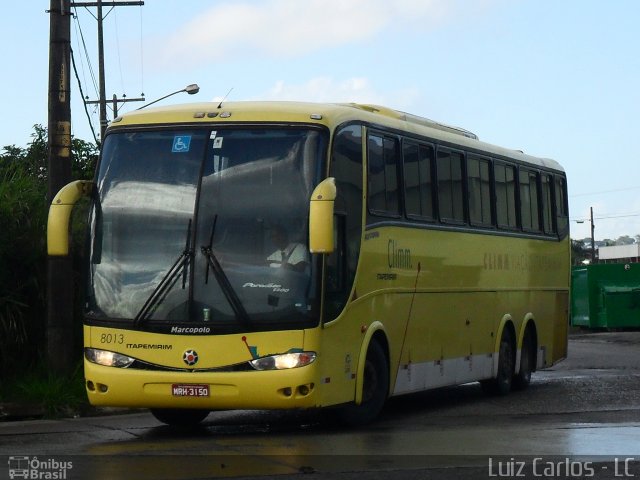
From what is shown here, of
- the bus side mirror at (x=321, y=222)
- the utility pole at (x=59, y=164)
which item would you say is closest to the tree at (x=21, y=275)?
the utility pole at (x=59, y=164)

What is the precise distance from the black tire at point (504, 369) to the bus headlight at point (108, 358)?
7481 millimetres

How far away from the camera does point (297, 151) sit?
44.8 ft

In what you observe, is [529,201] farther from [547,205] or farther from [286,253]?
[286,253]

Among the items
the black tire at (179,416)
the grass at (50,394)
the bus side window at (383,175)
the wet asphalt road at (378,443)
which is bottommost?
the wet asphalt road at (378,443)

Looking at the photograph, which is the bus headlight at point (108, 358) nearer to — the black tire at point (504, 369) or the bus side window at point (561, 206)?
the black tire at point (504, 369)

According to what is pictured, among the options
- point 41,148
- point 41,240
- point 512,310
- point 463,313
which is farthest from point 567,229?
point 41,148

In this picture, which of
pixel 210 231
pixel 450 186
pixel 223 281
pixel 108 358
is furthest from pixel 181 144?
pixel 450 186

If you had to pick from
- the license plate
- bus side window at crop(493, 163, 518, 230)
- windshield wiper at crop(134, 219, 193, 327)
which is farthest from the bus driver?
bus side window at crop(493, 163, 518, 230)

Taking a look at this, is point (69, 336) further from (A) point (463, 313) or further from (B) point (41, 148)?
(B) point (41, 148)

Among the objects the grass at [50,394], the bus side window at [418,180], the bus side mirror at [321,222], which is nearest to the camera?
the bus side mirror at [321,222]

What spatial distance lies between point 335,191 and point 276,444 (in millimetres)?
2367

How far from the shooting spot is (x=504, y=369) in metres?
20.0

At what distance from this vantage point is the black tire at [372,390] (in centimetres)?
1465

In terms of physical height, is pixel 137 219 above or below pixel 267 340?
above
